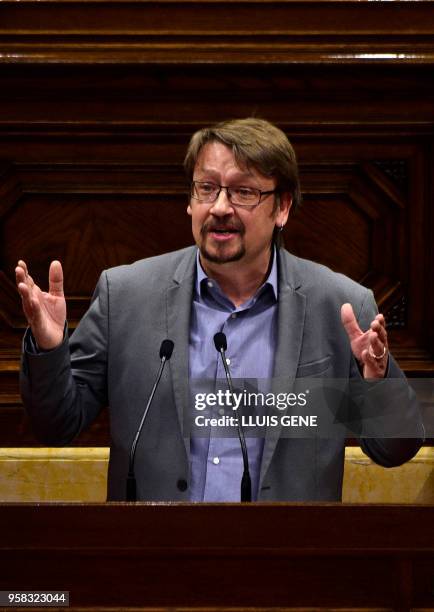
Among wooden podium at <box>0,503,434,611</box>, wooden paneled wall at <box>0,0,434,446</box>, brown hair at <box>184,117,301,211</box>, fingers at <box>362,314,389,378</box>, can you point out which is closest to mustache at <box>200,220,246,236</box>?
brown hair at <box>184,117,301,211</box>

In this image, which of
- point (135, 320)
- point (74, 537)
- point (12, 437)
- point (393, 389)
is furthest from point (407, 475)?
point (74, 537)

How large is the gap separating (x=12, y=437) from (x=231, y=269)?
757 mm

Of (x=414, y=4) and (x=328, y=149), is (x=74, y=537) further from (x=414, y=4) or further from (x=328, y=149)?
(x=414, y=4)

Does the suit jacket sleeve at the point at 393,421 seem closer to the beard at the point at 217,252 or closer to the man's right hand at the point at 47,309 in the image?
the beard at the point at 217,252

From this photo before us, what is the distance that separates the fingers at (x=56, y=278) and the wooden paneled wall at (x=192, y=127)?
30.1 inches

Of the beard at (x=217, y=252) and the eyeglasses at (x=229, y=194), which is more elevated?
the eyeglasses at (x=229, y=194)

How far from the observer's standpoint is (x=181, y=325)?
1.68 m

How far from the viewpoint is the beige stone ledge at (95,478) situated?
6.82 feet

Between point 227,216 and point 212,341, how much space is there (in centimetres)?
22

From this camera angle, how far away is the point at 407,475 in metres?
2.08

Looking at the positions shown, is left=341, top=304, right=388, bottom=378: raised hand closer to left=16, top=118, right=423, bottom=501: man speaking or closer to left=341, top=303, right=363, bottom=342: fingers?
left=341, top=303, right=363, bottom=342: fingers

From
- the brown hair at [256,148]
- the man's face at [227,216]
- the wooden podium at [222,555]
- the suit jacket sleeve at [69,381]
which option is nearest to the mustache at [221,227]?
the man's face at [227,216]

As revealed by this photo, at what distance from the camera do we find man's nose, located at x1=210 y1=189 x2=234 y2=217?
1640 millimetres

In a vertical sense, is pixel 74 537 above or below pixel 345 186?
below
